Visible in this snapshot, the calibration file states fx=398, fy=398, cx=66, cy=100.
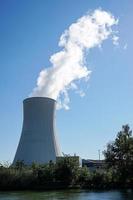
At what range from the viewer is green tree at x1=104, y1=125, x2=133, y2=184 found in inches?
1752

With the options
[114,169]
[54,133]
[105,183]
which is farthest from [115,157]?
[54,133]

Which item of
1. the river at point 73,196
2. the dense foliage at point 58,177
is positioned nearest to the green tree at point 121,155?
the dense foliage at point 58,177

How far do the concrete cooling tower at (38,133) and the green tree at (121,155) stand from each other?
8.16 meters

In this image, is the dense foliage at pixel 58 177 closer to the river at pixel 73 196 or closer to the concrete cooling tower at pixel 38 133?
the concrete cooling tower at pixel 38 133

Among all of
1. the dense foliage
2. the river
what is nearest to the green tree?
the dense foliage

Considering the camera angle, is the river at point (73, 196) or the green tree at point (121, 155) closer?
the river at point (73, 196)

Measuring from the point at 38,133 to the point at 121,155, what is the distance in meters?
10.7

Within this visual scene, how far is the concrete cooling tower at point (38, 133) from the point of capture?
156 ft

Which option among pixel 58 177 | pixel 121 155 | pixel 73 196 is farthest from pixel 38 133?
pixel 73 196

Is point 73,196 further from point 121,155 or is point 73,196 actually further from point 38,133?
point 38,133

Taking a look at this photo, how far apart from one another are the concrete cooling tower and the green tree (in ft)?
26.8

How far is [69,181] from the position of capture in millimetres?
48719

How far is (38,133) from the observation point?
49000mm

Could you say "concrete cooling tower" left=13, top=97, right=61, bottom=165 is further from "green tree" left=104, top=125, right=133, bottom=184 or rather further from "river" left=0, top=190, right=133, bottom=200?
"river" left=0, top=190, right=133, bottom=200
